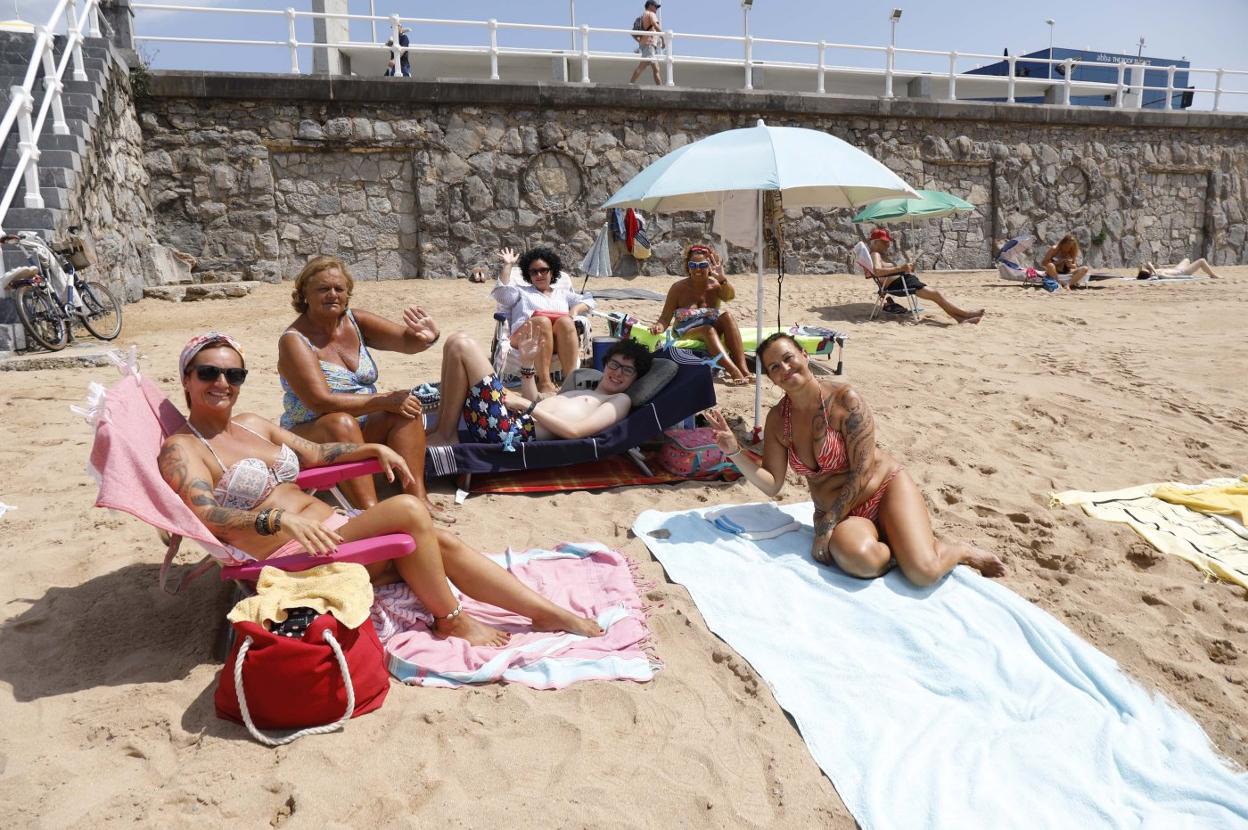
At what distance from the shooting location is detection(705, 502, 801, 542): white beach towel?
4047 millimetres

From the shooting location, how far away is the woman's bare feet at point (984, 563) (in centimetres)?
361

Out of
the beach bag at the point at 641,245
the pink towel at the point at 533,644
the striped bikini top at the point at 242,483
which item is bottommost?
the pink towel at the point at 533,644

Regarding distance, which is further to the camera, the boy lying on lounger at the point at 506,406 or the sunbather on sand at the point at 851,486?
the boy lying on lounger at the point at 506,406

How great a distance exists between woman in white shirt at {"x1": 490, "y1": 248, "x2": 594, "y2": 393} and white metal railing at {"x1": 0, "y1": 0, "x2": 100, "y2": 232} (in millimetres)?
4217

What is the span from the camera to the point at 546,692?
2713 millimetres

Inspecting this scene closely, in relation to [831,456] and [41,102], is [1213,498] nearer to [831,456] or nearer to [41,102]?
[831,456]

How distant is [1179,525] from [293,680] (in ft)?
13.4

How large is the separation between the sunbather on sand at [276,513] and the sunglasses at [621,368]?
2013 millimetres

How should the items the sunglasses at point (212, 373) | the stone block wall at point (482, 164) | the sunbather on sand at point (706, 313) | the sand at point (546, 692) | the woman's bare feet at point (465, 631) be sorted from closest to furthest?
1. the sand at point (546, 692)
2. the sunglasses at point (212, 373)
3. the woman's bare feet at point (465, 631)
4. the sunbather on sand at point (706, 313)
5. the stone block wall at point (482, 164)

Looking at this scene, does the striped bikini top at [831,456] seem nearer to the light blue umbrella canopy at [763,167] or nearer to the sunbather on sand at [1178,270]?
the light blue umbrella canopy at [763,167]

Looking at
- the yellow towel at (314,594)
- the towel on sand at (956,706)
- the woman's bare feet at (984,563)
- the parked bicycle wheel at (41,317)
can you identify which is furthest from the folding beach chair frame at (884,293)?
the yellow towel at (314,594)

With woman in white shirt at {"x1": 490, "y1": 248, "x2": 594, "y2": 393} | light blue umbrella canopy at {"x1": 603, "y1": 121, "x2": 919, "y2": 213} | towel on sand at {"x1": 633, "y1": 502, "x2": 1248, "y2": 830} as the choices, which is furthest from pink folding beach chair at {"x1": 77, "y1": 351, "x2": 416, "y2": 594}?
woman in white shirt at {"x1": 490, "y1": 248, "x2": 594, "y2": 393}

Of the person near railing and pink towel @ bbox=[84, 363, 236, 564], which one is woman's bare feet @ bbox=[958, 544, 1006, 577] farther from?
the person near railing

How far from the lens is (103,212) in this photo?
28.9 feet
